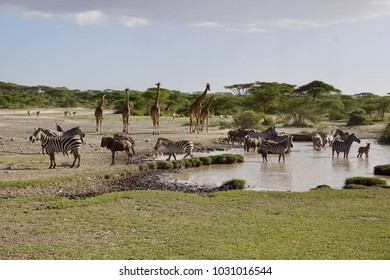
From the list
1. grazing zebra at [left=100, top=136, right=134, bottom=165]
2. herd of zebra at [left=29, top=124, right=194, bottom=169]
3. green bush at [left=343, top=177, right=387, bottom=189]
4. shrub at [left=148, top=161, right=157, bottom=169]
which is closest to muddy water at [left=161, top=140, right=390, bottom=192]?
green bush at [left=343, top=177, right=387, bottom=189]

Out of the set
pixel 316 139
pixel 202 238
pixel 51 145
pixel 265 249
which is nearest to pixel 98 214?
pixel 202 238

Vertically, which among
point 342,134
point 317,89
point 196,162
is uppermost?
point 317,89

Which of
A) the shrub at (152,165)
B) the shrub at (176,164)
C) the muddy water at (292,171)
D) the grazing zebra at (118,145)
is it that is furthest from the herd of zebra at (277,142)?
the grazing zebra at (118,145)

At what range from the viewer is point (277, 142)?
80.5 feet

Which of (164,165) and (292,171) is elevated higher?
(164,165)

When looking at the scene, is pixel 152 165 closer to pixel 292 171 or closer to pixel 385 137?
pixel 292 171

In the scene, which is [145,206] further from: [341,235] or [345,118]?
[345,118]

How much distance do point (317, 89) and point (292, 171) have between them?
41559mm

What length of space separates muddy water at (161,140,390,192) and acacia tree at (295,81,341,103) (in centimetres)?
3403

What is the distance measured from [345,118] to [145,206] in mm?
41255

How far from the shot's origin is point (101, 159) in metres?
20.2

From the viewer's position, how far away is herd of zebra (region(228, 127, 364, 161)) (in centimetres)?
2316

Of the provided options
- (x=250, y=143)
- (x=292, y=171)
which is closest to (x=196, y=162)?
(x=292, y=171)

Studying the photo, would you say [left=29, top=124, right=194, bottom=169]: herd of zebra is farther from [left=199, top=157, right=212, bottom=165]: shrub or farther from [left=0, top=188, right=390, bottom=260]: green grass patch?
[left=0, top=188, right=390, bottom=260]: green grass patch
